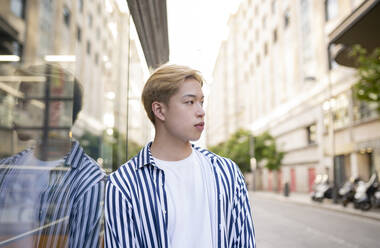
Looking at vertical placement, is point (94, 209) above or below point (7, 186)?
below

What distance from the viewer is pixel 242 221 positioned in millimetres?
1884

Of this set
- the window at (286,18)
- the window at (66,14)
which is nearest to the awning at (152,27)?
the window at (66,14)

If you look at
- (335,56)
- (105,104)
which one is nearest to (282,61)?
(335,56)

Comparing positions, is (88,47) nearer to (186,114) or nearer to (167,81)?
(167,81)

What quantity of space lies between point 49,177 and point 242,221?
3.38 feet

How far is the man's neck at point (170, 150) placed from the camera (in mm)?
1924

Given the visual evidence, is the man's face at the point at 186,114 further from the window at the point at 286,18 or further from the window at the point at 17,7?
the window at the point at 286,18

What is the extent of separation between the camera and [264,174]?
48312 mm

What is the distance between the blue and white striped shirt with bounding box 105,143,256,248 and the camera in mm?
1720

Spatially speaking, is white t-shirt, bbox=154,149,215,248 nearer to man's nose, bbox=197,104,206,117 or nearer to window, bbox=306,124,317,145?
man's nose, bbox=197,104,206,117

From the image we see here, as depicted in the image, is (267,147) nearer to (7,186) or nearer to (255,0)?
(255,0)

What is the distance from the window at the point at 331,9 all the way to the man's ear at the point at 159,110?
25.9 meters

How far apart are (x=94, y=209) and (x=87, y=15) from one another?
1.54m

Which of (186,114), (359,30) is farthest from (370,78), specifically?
(186,114)
